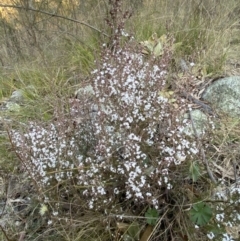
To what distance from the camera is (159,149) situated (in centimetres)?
175

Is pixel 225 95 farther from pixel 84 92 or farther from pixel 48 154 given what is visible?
pixel 48 154

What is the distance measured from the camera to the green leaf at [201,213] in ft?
4.96

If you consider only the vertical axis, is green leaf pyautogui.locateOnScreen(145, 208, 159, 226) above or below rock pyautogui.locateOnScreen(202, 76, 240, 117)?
below

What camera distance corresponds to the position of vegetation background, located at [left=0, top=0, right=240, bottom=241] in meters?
1.73

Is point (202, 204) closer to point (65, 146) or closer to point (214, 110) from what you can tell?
point (65, 146)

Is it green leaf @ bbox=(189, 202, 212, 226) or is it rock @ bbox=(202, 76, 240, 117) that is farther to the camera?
rock @ bbox=(202, 76, 240, 117)

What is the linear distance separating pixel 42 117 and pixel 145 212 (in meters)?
0.95

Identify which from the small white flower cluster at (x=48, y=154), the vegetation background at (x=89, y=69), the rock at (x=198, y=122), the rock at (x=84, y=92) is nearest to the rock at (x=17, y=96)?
the vegetation background at (x=89, y=69)

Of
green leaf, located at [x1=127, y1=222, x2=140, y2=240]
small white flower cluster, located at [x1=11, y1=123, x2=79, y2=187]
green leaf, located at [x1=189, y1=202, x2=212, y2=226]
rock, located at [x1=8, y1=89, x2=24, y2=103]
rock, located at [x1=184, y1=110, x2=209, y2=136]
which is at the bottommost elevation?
green leaf, located at [x1=127, y1=222, x2=140, y2=240]

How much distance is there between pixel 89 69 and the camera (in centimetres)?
274

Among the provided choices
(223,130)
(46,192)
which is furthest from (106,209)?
(223,130)

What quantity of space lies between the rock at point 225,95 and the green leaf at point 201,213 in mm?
902

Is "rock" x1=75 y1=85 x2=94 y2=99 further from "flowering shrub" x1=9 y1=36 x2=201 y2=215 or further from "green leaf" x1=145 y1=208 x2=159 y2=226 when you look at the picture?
"green leaf" x1=145 y1=208 x2=159 y2=226

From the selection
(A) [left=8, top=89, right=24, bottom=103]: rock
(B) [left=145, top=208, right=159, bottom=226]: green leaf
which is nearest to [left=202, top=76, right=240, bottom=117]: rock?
(B) [left=145, top=208, right=159, bottom=226]: green leaf
